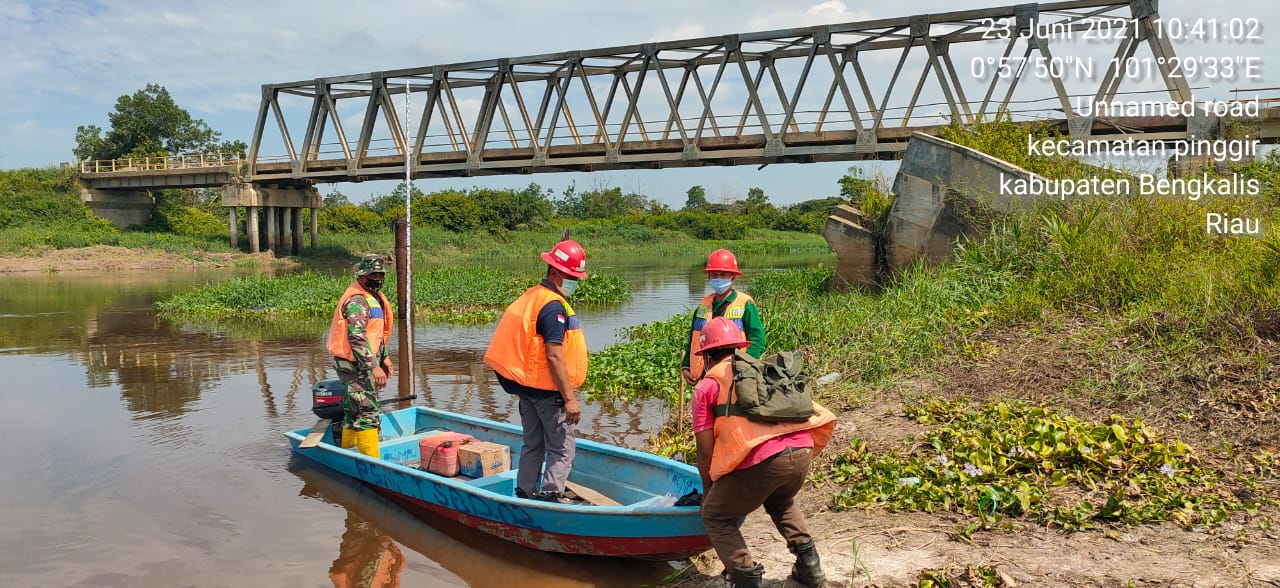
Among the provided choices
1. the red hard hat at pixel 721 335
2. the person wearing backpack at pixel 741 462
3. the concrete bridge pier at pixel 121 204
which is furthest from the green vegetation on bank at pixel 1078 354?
the concrete bridge pier at pixel 121 204

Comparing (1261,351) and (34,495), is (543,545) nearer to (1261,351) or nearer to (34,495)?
(34,495)

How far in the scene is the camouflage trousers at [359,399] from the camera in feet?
24.7

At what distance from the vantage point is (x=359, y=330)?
24.1 ft

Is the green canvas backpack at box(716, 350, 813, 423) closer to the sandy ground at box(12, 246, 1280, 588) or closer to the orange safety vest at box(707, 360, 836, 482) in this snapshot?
the orange safety vest at box(707, 360, 836, 482)

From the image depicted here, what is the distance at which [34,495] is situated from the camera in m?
7.62

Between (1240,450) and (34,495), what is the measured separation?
951 centimetres

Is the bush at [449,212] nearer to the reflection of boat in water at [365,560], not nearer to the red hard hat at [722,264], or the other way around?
the reflection of boat in water at [365,560]

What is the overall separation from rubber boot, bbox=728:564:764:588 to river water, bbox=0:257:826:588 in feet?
3.91

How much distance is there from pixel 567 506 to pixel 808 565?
1.56 m

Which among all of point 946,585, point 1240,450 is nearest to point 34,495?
point 946,585

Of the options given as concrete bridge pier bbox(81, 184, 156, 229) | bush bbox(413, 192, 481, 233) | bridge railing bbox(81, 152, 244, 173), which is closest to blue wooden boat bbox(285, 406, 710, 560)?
bridge railing bbox(81, 152, 244, 173)

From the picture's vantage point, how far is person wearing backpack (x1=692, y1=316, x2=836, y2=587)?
4422 millimetres

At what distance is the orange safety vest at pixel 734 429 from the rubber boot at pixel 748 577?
53 centimetres

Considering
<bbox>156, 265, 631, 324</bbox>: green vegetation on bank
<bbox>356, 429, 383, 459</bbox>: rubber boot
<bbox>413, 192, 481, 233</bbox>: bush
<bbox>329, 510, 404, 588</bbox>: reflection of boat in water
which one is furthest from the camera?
<bbox>413, 192, 481, 233</bbox>: bush
